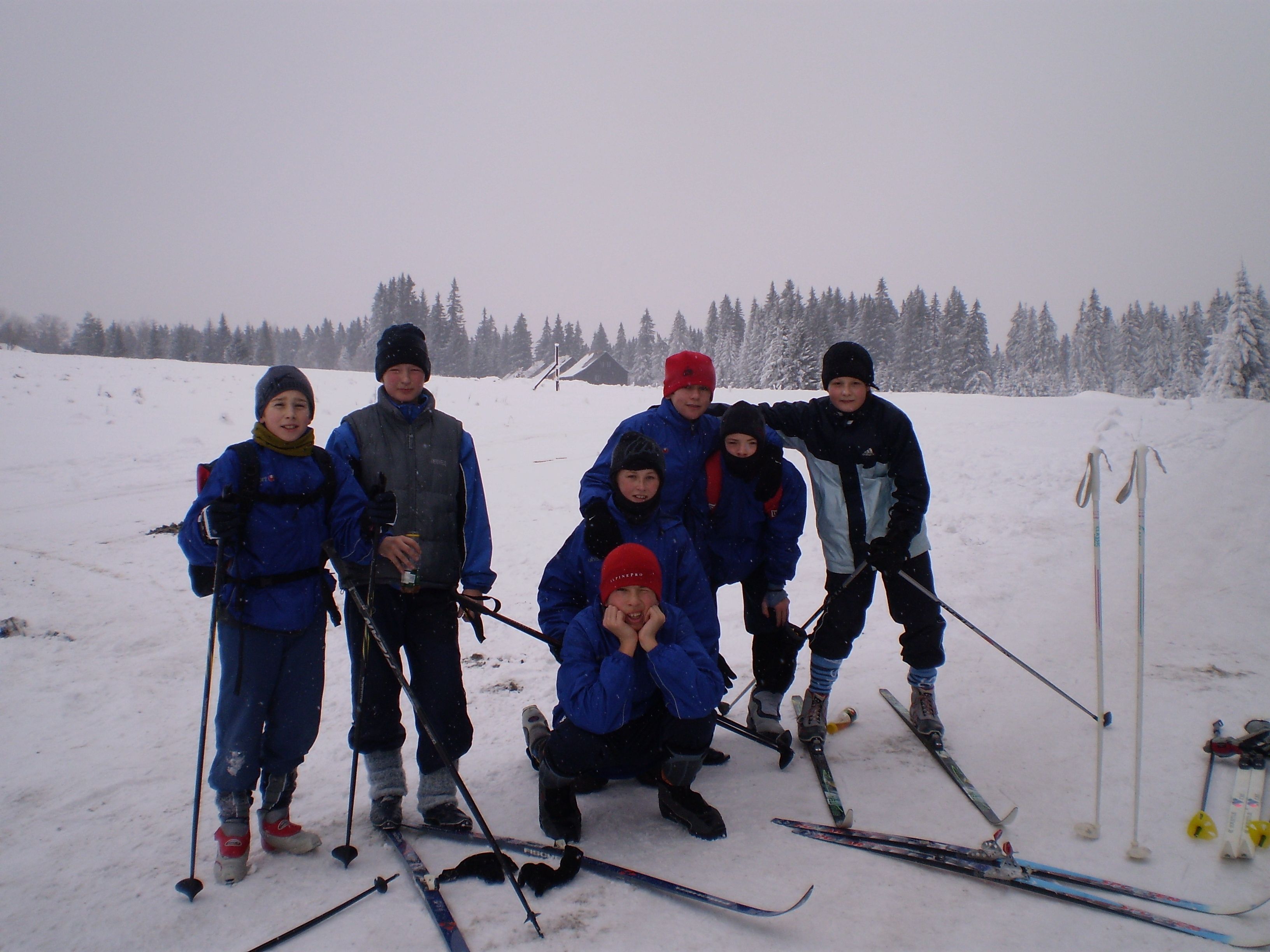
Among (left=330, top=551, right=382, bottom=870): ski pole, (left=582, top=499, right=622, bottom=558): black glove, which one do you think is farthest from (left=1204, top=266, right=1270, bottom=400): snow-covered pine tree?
(left=330, top=551, right=382, bottom=870): ski pole

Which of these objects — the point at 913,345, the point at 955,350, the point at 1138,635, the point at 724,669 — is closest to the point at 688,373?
the point at 724,669

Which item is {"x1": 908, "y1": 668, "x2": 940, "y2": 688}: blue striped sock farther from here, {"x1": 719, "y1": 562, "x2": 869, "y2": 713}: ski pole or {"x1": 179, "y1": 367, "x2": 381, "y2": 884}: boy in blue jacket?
{"x1": 179, "y1": 367, "x2": 381, "y2": 884}: boy in blue jacket

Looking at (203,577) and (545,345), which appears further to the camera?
(545,345)

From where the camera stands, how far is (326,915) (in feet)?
8.35

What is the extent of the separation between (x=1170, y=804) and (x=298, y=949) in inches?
156

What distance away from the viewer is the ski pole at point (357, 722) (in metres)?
2.89

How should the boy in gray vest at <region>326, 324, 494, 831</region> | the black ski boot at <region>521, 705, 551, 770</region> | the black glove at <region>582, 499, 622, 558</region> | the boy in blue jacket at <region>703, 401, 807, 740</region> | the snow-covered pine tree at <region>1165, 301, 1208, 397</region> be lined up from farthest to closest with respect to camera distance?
the snow-covered pine tree at <region>1165, 301, 1208, 397</region>
the boy in blue jacket at <region>703, 401, 807, 740</region>
the black ski boot at <region>521, 705, 551, 770</region>
the black glove at <region>582, 499, 622, 558</region>
the boy in gray vest at <region>326, 324, 494, 831</region>

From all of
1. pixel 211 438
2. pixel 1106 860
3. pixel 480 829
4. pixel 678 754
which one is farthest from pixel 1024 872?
pixel 211 438

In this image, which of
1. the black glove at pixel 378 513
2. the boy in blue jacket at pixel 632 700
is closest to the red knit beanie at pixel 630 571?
the boy in blue jacket at pixel 632 700

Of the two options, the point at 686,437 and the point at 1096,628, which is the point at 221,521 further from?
the point at 1096,628

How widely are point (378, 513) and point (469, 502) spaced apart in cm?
63

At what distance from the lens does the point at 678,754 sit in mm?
3107

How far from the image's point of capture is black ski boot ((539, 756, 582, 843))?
3045mm

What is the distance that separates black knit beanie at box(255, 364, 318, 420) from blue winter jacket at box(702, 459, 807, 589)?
2328 mm
